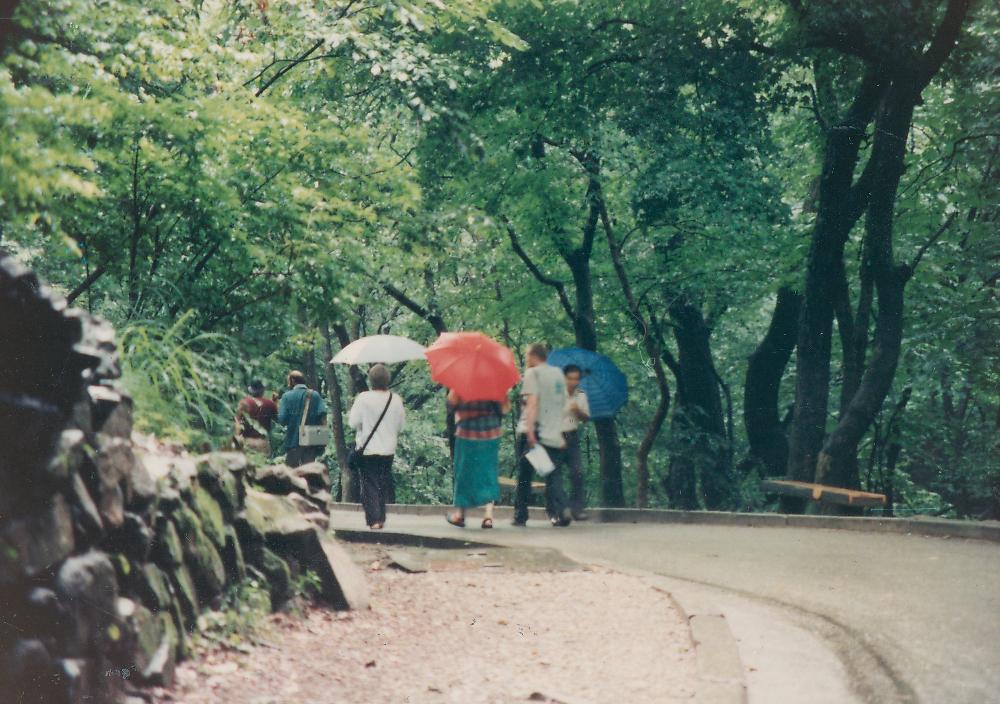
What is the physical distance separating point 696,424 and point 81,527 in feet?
70.9

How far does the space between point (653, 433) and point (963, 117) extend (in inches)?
334

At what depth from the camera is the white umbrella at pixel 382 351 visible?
14812 millimetres

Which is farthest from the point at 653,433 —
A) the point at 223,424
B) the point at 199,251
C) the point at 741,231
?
the point at 223,424

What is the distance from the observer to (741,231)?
2016 centimetres

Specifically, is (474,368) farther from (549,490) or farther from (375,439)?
(549,490)

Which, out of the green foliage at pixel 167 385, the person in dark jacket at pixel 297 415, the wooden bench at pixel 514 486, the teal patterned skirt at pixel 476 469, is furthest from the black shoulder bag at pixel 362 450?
the wooden bench at pixel 514 486

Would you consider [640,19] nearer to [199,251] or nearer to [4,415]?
[199,251]

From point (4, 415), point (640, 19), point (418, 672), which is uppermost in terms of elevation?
point (640, 19)

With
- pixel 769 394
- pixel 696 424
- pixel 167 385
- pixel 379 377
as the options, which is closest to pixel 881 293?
pixel 769 394

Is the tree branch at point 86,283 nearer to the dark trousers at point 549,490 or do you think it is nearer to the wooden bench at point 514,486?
the dark trousers at point 549,490

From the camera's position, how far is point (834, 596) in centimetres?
884

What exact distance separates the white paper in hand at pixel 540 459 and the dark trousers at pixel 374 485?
64.9 inches

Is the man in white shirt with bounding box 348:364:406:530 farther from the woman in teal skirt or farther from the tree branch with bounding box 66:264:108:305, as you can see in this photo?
the tree branch with bounding box 66:264:108:305

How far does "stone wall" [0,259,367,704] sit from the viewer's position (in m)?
4.48
